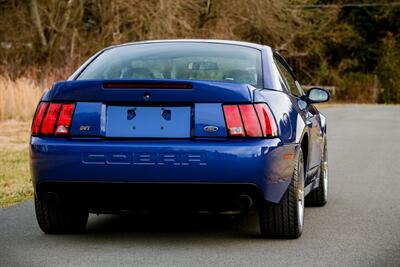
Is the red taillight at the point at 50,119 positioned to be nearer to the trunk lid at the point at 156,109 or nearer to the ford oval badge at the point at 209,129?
the trunk lid at the point at 156,109

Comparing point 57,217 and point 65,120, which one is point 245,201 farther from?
point 57,217

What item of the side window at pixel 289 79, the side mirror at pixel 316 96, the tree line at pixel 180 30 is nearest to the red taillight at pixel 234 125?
the side window at pixel 289 79

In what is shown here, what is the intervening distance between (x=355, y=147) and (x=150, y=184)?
35.5 ft

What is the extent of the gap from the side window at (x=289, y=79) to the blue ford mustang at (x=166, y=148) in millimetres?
920

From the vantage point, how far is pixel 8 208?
877 cm

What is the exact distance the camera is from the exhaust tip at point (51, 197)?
262 inches

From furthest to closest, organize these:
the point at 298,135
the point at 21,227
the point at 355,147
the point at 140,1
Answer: the point at 140,1 < the point at 355,147 < the point at 21,227 < the point at 298,135

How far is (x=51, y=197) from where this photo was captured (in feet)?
21.9

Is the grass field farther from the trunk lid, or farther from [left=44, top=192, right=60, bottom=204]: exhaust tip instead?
the trunk lid

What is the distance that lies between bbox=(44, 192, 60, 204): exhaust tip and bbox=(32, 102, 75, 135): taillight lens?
0.39 metres

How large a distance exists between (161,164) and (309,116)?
6.74 feet

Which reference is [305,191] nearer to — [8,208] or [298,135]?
[298,135]

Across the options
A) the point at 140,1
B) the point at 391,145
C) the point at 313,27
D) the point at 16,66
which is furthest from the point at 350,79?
the point at 391,145

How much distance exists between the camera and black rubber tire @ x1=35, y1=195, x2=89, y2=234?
23.2 ft
